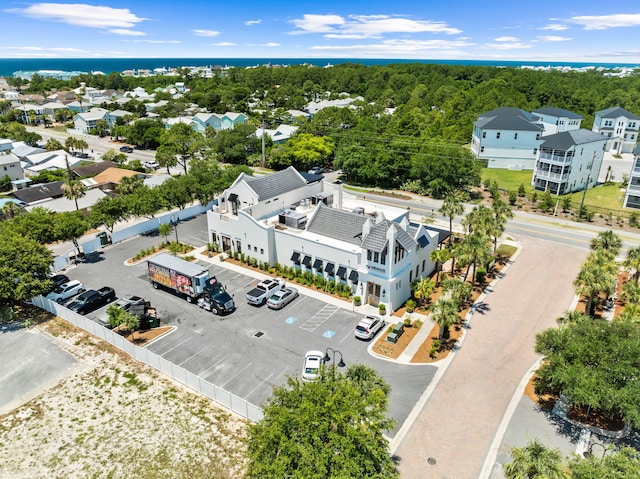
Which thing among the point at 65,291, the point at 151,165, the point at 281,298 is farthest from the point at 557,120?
the point at 65,291

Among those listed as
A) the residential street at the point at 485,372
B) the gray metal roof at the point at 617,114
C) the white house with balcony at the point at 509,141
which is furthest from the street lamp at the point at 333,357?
the gray metal roof at the point at 617,114

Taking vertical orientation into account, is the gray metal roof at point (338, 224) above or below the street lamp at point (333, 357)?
above

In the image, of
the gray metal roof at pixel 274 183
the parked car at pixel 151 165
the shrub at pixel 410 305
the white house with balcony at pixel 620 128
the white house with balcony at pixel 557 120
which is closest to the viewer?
the shrub at pixel 410 305

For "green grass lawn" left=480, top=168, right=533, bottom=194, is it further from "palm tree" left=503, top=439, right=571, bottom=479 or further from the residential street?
"palm tree" left=503, top=439, right=571, bottom=479

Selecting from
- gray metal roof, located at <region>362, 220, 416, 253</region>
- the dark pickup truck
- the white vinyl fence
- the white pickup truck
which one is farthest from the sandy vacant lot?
gray metal roof, located at <region>362, 220, 416, 253</region>

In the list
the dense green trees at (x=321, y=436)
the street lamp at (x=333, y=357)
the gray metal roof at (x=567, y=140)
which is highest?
the gray metal roof at (x=567, y=140)

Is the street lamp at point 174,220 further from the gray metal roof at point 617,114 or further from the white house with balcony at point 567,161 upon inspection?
the gray metal roof at point 617,114
